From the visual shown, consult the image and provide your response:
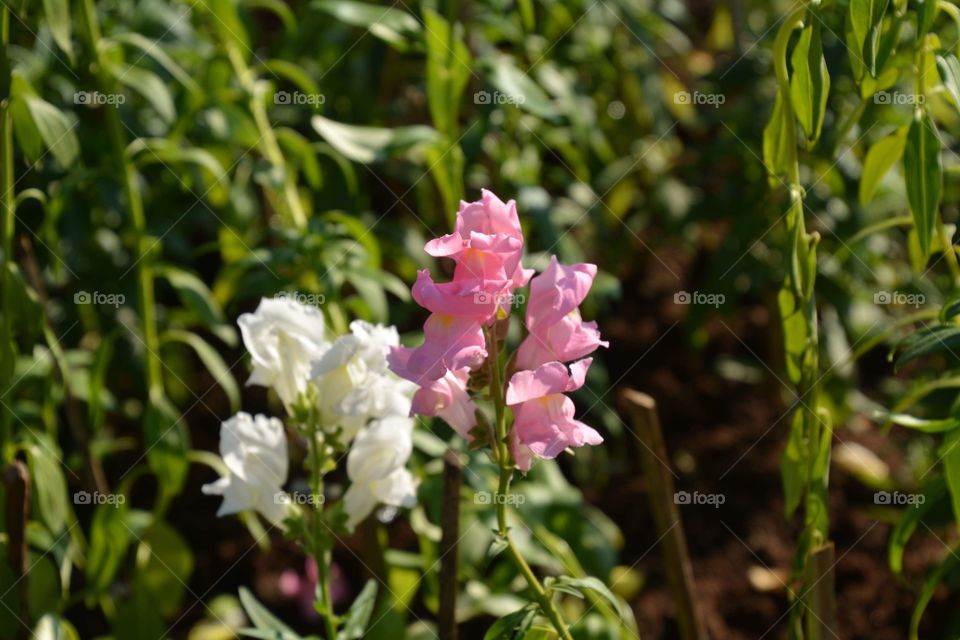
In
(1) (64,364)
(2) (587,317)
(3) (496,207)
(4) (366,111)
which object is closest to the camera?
(3) (496,207)

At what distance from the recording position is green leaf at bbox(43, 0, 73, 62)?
145 cm

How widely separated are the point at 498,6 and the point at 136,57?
0.62m

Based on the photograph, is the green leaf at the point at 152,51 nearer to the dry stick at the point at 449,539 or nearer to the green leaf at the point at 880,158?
the dry stick at the point at 449,539

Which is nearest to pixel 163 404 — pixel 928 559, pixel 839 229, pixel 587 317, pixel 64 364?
pixel 64 364

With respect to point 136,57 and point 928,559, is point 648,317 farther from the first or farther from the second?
point 136,57

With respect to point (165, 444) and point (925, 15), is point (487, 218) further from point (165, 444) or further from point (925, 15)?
point (165, 444)

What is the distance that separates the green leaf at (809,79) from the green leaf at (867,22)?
36 millimetres

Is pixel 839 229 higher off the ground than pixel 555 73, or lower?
lower

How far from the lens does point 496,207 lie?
95cm

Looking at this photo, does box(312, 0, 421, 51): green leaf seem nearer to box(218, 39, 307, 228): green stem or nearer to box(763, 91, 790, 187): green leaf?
box(218, 39, 307, 228): green stem

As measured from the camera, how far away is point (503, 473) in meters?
1.03

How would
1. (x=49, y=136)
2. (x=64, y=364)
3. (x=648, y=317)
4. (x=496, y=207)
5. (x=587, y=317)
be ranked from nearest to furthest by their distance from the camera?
1. (x=496, y=207)
2. (x=49, y=136)
3. (x=64, y=364)
4. (x=587, y=317)
5. (x=648, y=317)

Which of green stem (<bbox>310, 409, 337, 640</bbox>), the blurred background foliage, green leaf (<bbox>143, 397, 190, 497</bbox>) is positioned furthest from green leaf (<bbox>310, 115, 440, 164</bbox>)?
green stem (<bbox>310, 409, 337, 640</bbox>)

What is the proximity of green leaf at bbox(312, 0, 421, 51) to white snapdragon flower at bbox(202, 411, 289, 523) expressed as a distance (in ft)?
2.18
